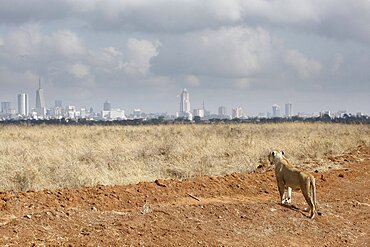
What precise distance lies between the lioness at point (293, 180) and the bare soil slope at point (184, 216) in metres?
0.30

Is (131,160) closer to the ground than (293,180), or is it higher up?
closer to the ground

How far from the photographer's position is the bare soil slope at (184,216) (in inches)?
302

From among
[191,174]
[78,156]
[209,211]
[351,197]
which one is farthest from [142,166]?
[209,211]

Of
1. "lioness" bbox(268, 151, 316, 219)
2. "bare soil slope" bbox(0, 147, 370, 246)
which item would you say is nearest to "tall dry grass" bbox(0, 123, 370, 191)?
"bare soil slope" bbox(0, 147, 370, 246)

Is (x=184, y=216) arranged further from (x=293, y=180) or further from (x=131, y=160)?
(x=131, y=160)

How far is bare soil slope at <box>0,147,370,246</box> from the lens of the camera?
7676 mm

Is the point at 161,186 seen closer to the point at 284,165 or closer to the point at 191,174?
the point at 284,165

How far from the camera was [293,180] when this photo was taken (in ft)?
33.8

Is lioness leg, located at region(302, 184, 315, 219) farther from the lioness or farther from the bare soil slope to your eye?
the bare soil slope

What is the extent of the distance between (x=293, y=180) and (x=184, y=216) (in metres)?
2.45

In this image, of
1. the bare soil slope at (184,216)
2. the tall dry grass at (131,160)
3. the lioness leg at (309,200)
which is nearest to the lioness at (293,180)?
the lioness leg at (309,200)

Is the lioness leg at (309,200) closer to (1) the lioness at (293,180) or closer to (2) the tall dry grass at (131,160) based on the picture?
(1) the lioness at (293,180)

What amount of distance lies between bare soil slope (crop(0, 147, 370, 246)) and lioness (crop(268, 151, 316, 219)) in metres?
0.30

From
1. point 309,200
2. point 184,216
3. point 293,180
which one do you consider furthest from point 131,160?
point 184,216
